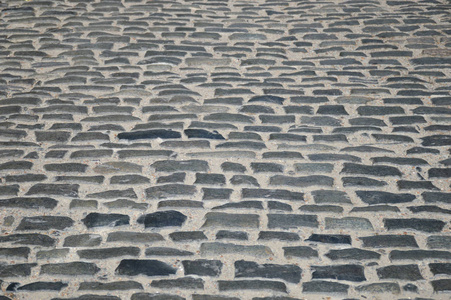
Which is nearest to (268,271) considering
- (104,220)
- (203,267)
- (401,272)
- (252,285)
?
(252,285)

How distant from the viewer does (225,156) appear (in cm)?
428

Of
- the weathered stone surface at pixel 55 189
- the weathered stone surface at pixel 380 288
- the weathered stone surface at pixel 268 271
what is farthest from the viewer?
the weathered stone surface at pixel 55 189

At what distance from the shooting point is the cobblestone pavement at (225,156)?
10.6 ft

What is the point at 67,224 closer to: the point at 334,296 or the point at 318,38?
the point at 334,296

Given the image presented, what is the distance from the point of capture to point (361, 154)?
14.1 feet

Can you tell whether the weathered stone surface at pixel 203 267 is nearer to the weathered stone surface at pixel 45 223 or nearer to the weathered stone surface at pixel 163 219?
the weathered stone surface at pixel 163 219

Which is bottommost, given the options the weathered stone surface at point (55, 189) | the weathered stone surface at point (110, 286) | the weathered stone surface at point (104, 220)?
the weathered stone surface at point (110, 286)

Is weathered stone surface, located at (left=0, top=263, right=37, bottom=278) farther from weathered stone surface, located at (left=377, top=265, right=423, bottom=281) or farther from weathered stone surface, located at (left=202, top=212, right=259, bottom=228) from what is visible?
weathered stone surface, located at (left=377, top=265, right=423, bottom=281)

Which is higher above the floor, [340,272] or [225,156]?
[225,156]

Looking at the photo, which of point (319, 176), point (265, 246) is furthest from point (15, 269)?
point (319, 176)

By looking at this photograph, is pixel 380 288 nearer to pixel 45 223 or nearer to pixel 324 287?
pixel 324 287

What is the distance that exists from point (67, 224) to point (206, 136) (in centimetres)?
140

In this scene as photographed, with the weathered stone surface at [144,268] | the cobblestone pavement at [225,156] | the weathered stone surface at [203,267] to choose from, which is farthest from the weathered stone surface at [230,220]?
the weathered stone surface at [144,268]

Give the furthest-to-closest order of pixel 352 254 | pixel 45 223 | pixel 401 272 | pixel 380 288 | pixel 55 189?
1. pixel 55 189
2. pixel 45 223
3. pixel 352 254
4. pixel 401 272
5. pixel 380 288
